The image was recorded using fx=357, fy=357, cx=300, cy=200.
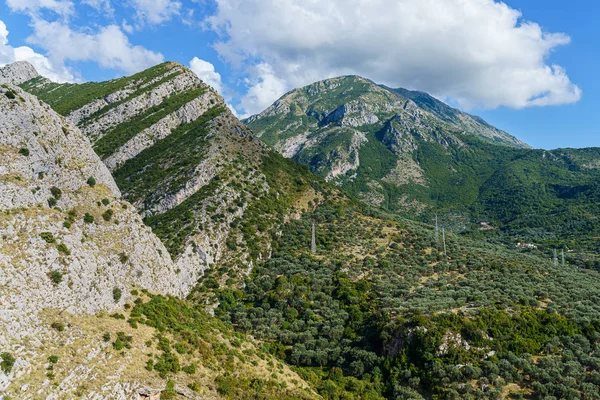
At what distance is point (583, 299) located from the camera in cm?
6128

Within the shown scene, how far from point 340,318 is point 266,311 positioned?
13687 mm

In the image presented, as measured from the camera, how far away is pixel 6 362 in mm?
26203

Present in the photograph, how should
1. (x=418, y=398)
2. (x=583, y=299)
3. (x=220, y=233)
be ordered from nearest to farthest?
(x=418, y=398), (x=583, y=299), (x=220, y=233)

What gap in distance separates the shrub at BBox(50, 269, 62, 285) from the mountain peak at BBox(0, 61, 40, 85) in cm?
17860

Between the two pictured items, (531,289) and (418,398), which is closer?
(418,398)

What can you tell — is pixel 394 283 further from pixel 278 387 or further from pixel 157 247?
pixel 157 247

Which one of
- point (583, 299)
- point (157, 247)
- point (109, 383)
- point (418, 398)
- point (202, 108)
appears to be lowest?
point (418, 398)

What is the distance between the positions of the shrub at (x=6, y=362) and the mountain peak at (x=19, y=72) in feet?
614

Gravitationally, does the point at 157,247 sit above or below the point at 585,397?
above

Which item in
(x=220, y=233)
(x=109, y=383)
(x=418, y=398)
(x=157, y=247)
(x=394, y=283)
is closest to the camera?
(x=109, y=383)

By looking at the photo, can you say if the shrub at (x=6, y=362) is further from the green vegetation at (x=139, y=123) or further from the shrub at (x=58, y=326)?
the green vegetation at (x=139, y=123)

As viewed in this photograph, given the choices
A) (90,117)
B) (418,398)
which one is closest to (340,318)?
(418,398)

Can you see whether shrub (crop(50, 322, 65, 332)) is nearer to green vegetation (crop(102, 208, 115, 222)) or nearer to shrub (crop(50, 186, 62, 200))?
green vegetation (crop(102, 208, 115, 222))

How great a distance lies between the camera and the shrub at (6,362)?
25.9m
